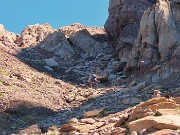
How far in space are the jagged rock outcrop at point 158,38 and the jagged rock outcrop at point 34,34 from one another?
20.8 meters

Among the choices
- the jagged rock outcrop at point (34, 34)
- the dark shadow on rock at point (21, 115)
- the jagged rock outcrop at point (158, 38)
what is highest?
the jagged rock outcrop at point (34, 34)

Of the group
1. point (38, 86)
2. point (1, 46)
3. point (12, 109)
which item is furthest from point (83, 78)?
point (12, 109)

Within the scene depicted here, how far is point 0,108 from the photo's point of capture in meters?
24.8

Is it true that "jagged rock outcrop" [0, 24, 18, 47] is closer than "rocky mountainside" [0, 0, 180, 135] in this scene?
No

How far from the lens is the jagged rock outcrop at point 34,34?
180 ft

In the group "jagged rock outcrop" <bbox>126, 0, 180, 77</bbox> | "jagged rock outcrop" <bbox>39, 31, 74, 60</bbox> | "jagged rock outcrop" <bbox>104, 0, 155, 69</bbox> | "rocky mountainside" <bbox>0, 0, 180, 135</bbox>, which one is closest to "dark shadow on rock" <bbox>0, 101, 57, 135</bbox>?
"rocky mountainside" <bbox>0, 0, 180, 135</bbox>

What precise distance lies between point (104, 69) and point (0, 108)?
1971cm

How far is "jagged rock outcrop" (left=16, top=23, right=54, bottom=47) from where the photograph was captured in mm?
54938

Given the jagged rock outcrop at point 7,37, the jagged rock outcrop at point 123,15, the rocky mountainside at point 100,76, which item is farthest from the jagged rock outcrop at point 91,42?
the jagged rock outcrop at point 7,37

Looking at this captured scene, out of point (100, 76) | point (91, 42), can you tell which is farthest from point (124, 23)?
point (100, 76)

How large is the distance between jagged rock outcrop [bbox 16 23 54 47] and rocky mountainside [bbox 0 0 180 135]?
0.15 meters

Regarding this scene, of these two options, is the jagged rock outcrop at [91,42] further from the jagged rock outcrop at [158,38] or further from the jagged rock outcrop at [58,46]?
the jagged rock outcrop at [158,38]

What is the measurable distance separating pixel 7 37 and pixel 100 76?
1808cm

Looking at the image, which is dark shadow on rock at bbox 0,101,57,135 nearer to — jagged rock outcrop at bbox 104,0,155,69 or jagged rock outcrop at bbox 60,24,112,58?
jagged rock outcrop at bbox 104,0,155,69
